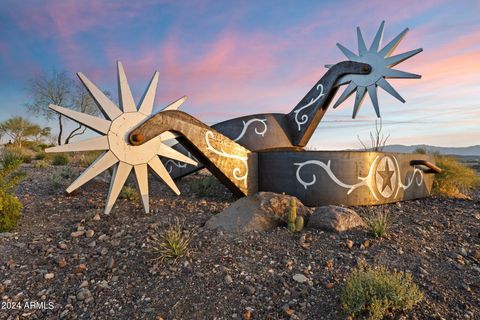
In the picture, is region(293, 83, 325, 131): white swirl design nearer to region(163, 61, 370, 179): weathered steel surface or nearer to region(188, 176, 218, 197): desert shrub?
region(163, 61, 370, 179): weathered steel surface

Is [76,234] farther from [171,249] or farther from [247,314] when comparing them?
[247,314]

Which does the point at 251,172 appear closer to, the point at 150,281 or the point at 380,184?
the point at 380,184

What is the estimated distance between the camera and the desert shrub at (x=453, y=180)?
33.3 ft

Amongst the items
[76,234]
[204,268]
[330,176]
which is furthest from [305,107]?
[76,234]

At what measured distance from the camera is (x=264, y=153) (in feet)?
25.4

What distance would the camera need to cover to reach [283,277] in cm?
372

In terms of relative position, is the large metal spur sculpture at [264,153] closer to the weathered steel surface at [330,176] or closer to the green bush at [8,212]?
the weathered steel surface at [330,176]

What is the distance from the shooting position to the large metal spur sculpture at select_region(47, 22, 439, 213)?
579 centimetres

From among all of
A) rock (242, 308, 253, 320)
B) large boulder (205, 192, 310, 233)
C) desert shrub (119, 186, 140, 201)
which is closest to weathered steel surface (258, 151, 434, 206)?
large boulder (205, 192, 310, 233)

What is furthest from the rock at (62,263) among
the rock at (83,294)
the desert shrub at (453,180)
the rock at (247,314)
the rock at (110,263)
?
the desert shrub at (453,180)

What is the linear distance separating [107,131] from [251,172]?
3462 mm

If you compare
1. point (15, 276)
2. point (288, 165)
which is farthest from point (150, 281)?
point (288, 165)

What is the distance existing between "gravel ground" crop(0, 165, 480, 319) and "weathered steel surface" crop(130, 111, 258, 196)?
4.11 ft

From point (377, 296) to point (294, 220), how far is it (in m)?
2.17
